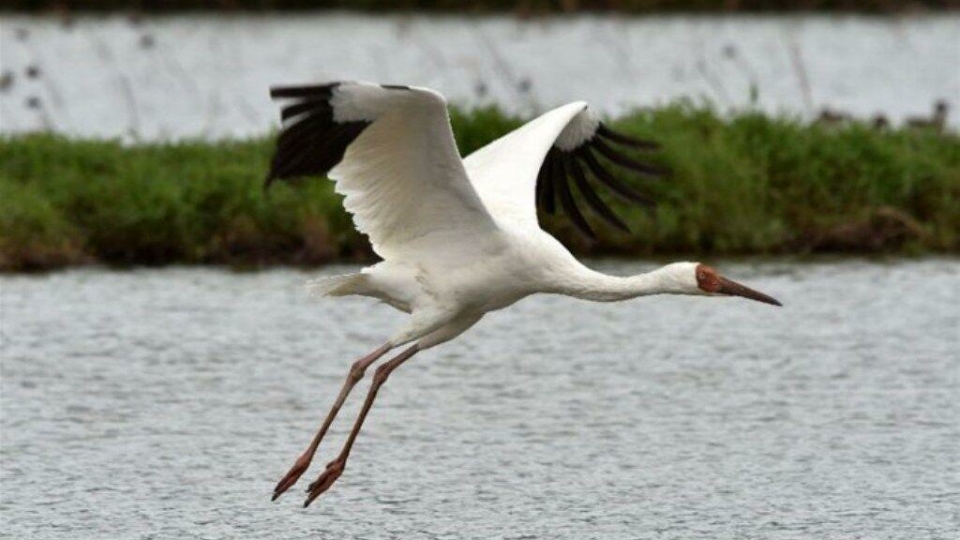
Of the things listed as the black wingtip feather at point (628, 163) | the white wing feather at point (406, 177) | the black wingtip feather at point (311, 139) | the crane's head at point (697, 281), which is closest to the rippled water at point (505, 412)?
the crane's head at point (697, 281)

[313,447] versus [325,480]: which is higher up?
[313,447]

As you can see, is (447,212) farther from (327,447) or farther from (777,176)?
(777,176)

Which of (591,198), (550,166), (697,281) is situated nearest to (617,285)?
(697,281)

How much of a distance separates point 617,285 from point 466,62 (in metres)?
14.5

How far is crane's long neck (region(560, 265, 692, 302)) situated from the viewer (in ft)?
25.7

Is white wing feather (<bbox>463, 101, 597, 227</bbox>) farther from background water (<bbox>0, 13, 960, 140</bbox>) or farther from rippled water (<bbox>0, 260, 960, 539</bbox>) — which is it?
background water (<bbox>0, 13, 960, 140</bbox>)

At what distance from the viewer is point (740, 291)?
7.63m

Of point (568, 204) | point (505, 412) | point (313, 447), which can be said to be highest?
point (568, 204)

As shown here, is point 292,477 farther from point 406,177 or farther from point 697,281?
point 697,281

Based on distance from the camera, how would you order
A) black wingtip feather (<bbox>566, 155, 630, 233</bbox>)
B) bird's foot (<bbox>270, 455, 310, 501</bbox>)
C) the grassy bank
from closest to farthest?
bird's foot (<bbox>270, 455, 310, 501</bbox>) → black wingtip feather (<bbox>566, 155, 630, 233</bbox>) → the grassy bank

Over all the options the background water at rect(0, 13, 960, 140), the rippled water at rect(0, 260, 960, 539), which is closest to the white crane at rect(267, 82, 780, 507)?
the rippled water at rect(0, 260, 960, 539)

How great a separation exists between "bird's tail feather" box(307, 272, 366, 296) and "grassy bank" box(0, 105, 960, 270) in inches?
197

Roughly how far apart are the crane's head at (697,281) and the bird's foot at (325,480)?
1.31 m

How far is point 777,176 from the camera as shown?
14070 millimetres
